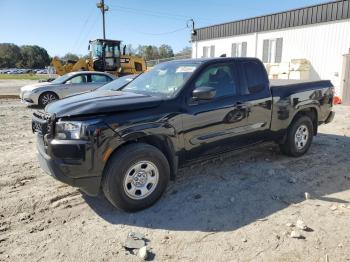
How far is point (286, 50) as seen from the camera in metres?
19.7

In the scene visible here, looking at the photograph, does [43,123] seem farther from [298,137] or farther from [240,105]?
[298,137]

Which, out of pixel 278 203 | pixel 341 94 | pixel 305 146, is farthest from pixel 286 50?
pixel 278 203

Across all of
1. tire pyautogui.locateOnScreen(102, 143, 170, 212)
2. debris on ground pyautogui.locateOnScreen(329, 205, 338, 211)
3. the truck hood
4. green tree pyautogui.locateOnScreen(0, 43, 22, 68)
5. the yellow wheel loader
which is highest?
green tree pyautogui.locateOnScreen(0, 43, 22, 68)

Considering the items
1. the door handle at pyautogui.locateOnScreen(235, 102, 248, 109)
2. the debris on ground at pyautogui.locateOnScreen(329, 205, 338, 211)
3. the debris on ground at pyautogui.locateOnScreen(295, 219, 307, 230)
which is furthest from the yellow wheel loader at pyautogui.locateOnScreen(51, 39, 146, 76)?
the debris on ground at pyautogui.locateOnScreen(295, 219, 307, 230)

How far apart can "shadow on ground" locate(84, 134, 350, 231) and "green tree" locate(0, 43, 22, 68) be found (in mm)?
112503

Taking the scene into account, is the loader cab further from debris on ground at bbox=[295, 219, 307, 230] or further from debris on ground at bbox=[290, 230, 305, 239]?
debris on ground at bbox=[290, 230, 305, 239]

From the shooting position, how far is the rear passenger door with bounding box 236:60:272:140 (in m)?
5.14

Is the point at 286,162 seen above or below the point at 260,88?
below

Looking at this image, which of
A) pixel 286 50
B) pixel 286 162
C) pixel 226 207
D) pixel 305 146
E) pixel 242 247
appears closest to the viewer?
pixel 242 247

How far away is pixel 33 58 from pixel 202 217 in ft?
379

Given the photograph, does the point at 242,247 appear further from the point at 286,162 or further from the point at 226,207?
the point at 286,162

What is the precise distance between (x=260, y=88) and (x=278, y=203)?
1928mm

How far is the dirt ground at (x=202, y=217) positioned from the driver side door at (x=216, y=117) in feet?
1.93

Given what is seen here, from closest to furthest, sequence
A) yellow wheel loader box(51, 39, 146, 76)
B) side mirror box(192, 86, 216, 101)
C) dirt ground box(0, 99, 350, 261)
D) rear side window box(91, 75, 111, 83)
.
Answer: dirt ground box(0, 99, 350, 261)
side mirror box(192, 86, 216, 101)
rear side window box(91, 75, 111, 83)
yellow wheel loader box(51, 39, 146, 76)
